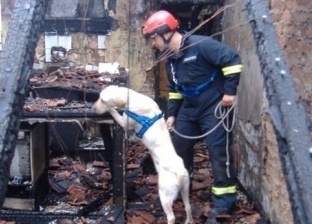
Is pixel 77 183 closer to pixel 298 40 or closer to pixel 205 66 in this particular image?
pixel 205 66

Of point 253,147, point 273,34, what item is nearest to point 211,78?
point 253,147

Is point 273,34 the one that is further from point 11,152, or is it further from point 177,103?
point 177,103

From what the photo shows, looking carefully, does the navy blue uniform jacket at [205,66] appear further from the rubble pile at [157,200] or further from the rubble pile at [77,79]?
the rubble pile at [77,79]

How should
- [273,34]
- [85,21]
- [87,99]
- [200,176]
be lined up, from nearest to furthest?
[273,34]
[87,99]
[200,176]
[85,21]

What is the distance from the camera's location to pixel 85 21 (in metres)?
9.14

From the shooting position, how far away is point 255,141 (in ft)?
19.6

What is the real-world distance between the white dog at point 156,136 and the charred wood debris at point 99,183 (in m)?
0.54

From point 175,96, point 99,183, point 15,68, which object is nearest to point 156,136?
point 175,96

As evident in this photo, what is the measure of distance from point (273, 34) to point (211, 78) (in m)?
2.71

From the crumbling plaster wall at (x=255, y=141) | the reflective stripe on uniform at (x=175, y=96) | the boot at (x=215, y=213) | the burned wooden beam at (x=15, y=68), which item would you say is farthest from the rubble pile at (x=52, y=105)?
the burned wooden beam at (x=15, y=68)

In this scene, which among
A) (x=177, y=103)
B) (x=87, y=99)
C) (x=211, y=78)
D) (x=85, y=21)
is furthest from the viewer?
(x=85, y=21)

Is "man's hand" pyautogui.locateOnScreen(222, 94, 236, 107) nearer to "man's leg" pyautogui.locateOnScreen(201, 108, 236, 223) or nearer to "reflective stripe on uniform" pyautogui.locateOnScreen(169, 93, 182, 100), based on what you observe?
"man's leg" pyautogui.locateOnScreen(201, 108, 236, 223)

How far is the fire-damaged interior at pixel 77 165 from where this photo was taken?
222 inches

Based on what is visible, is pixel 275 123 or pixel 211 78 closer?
pixel 275 123
